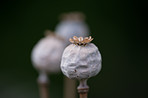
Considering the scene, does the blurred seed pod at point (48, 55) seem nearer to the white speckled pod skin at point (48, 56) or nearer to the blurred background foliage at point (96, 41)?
the white speckled pod skin at point (48, 56)

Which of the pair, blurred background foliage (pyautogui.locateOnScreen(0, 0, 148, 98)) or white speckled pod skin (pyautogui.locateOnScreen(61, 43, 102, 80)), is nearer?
white speckled pod skin (pyautogui.locateOnScreen(61, 43, 102, 80))

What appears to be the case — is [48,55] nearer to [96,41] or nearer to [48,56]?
[48,56]

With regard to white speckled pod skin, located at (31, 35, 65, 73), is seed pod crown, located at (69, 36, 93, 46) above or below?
below

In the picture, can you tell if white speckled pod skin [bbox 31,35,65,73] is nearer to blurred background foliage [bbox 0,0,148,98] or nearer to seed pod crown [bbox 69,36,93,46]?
seed pod crown [bbox 69,36,93,46]

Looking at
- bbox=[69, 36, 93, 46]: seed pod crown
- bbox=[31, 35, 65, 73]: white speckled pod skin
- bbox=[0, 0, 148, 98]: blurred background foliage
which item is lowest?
bbox=[69, 36, 93, 46]: seed pod crown

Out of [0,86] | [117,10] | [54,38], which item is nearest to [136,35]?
[117,10]

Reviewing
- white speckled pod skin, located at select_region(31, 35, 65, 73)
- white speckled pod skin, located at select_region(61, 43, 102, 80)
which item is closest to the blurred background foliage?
white speckled pod skin, located at select_region(31, 35, 65, 73)
